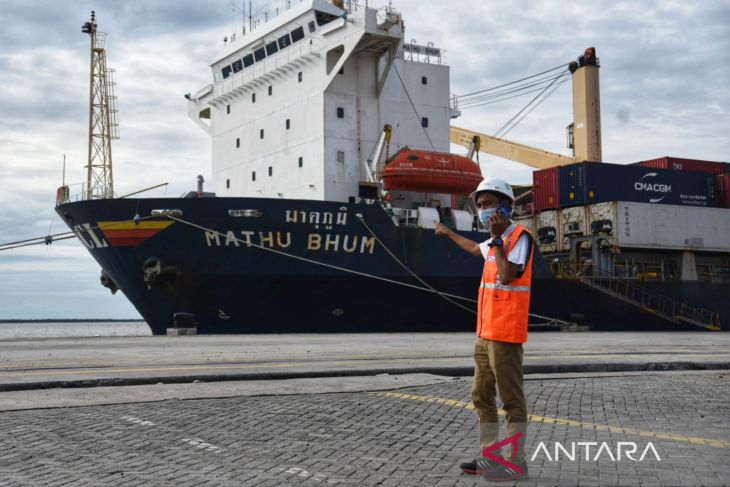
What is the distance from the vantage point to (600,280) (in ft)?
91.4

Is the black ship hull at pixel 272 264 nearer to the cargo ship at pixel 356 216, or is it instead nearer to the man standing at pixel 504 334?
the cargo ship at pixel 356 216

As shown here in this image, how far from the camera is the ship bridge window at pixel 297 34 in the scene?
86.2 feet

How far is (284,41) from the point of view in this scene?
88.2ft

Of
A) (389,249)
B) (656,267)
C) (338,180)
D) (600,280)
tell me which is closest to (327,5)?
(338,180)

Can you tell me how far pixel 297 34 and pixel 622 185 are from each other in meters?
12.9

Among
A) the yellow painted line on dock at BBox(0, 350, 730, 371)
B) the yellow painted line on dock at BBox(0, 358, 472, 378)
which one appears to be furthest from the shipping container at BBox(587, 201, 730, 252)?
the yellow painted line on dock at BBox(0, 358, 472, 378)

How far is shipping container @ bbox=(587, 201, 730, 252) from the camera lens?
1109 inches

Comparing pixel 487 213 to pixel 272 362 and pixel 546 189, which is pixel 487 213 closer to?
pixel 272 362

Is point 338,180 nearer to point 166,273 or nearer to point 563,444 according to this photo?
point 166,273

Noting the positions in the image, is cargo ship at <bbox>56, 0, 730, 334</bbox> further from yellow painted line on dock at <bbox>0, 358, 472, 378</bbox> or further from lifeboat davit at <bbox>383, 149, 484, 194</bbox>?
yellow painted line on dock at <bbox>0, 358, 472, 378</bbox>

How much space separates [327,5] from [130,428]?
74.1 feet

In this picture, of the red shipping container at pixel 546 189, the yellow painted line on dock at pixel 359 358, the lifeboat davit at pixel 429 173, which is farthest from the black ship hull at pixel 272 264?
the yellow painted line on dock at pixel 359 358

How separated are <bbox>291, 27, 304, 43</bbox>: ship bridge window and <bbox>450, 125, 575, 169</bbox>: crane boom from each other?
12.9m

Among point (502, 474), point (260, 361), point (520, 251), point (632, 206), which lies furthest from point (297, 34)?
point (502, 474)
